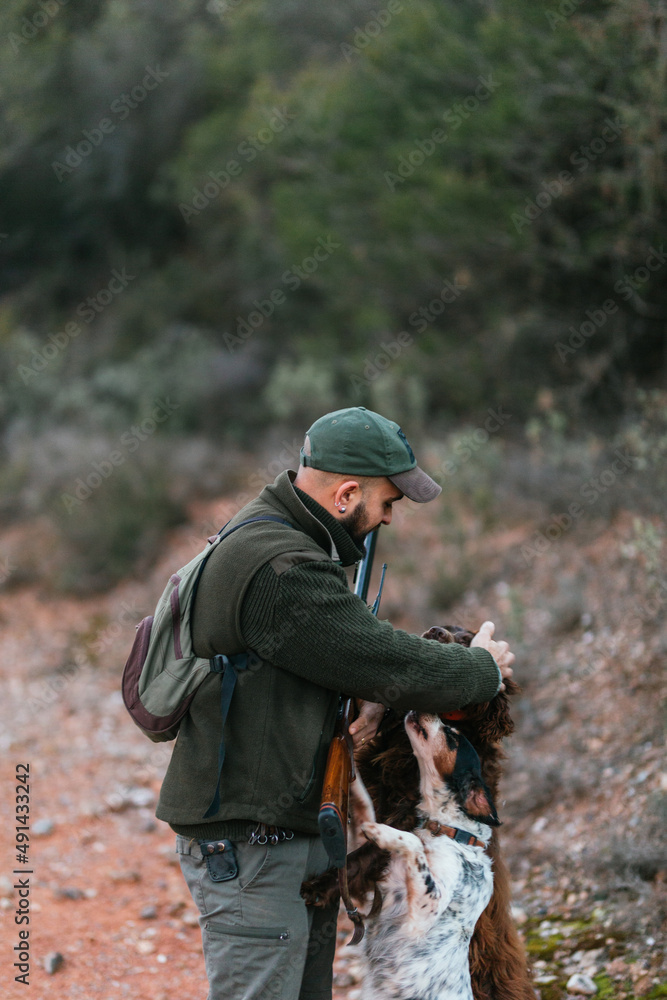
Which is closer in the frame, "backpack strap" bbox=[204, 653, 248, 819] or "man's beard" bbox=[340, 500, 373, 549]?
"backpack strap" bbox=[204, 653, 248, 819]

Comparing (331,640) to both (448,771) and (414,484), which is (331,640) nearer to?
(414,484)

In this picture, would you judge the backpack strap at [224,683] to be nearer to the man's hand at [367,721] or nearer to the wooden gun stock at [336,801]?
the wooden gun stock at [336,801]

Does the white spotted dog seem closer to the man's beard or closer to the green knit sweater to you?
the green knit sweater

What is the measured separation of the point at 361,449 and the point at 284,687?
27.0 inches

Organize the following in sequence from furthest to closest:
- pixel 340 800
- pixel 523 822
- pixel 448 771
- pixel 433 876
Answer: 1. pixel 523 822
2. pixel 448 771
3. pixel 433 876
4. pixel 340 800

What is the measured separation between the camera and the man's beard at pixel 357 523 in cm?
253

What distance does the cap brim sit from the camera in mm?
2523

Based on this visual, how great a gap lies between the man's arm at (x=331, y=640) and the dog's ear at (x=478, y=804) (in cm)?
61

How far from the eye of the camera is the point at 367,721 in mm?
3033

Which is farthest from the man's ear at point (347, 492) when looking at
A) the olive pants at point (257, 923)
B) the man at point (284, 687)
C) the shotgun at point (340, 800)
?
the olive pants at point (257, 923)

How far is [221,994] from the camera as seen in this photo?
243 cm

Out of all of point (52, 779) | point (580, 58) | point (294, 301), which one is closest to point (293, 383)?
point (294, 301)

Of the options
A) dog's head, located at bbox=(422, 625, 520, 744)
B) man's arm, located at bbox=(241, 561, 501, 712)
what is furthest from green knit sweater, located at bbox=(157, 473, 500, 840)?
dog's head, located at bbox=(422, 625, 520, 744)

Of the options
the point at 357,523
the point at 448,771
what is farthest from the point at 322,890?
the point at 357,523
